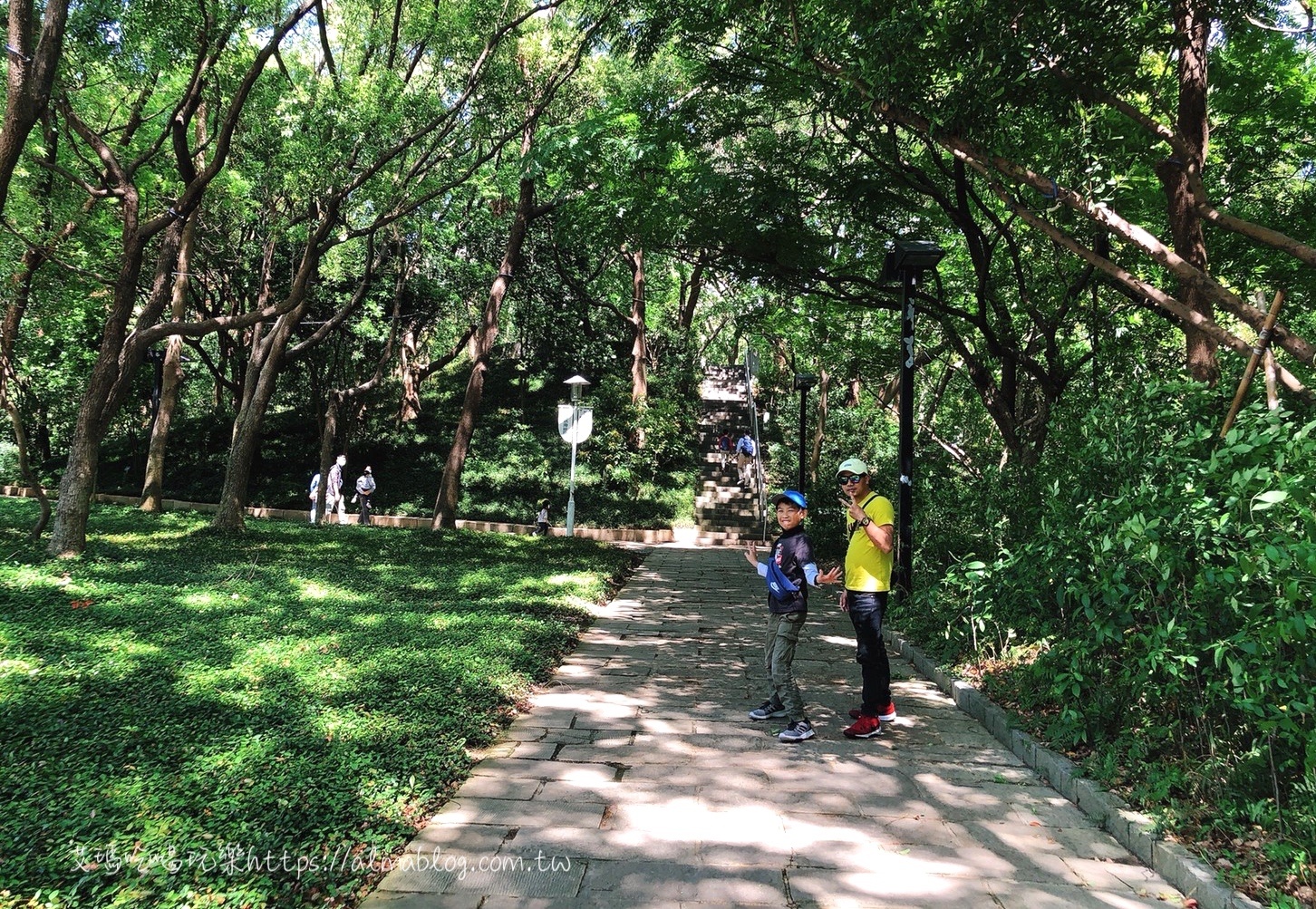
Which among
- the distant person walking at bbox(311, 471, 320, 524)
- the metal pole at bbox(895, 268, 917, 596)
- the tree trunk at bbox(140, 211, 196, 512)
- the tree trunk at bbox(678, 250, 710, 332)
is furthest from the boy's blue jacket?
the tree trunk at bbox(678, 250, 710, 332)

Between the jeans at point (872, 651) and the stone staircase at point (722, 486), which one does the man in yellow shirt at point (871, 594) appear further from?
the stone staircase at point (722, 486)

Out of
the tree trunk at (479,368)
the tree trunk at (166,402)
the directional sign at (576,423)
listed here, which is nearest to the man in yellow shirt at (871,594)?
the directional sign at (576,423)

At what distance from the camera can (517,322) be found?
1120 inches

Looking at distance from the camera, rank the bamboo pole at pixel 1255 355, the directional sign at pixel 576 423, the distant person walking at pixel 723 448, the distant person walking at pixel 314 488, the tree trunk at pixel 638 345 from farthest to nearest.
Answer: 1. the distant person walking at pixel 723 448
2. the tree trunk at pixel 638 345
3. the distant person walking at pixel 314 488
4. the directional sign at pixel 576 423
5. the bamboo pole at pixel 1255 355

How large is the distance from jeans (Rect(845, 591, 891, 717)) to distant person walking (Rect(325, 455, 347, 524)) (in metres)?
16.8

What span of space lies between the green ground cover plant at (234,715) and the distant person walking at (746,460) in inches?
513

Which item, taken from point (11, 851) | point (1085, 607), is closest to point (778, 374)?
point (1085, 607)

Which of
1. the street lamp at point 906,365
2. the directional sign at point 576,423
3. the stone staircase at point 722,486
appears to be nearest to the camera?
the street lamp at point 906,365

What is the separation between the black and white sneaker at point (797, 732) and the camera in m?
4.88

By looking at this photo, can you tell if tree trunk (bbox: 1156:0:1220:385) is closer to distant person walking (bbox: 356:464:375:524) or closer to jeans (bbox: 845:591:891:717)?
jeans (bbox: 845:591:891:717)

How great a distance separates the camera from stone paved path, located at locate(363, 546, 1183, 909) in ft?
10.0

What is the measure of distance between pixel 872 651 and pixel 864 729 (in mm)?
506

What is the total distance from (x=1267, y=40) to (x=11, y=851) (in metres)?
11.2

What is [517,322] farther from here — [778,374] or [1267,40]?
[1267,40]
